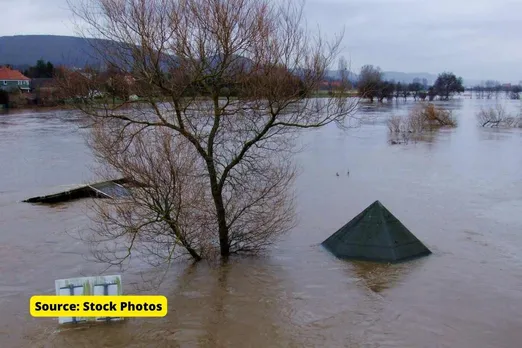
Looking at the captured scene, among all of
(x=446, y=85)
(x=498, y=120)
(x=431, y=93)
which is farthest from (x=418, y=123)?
(x=446, y=85)

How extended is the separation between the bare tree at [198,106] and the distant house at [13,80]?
80.3 m

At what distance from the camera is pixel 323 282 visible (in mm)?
11430

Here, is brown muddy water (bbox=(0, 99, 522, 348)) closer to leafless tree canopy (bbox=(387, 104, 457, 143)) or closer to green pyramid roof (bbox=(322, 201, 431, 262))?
green pyramid roof (bbox=(322, 201, 431, 262))

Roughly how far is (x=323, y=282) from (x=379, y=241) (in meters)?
2.13

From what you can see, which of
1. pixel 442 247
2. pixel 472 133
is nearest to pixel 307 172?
pixel 442 247

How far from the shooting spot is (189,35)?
33.1ft

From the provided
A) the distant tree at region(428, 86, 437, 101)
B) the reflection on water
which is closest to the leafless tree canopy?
the reflection on water

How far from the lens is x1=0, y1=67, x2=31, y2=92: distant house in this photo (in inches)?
3324

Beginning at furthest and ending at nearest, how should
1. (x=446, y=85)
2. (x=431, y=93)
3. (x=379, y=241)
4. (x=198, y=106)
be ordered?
(x=446, y=85) < (x=431, y=93) < (x=379, y=241) < (x=198, y=106)

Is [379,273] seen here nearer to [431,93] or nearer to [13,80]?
[13,80]

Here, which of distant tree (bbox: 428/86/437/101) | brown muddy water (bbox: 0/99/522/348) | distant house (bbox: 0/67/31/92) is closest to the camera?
brown muddy water (bbox: 0/99/522/348)

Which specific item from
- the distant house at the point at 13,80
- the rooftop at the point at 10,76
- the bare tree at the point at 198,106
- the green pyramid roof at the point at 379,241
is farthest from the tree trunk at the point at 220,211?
the rooftop at the point at 10,76

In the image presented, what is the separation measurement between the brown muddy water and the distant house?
69.6m

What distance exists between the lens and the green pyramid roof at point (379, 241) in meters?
12.6
